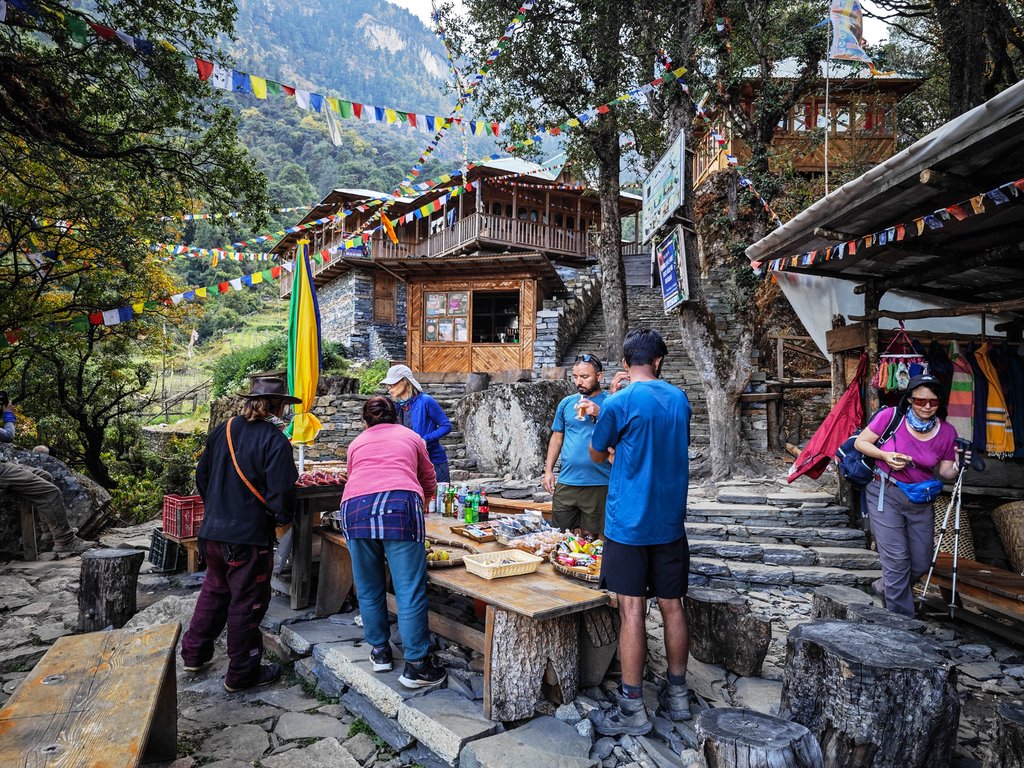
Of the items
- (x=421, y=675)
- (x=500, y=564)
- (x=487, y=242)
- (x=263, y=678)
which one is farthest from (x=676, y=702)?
(x=487, y=242)

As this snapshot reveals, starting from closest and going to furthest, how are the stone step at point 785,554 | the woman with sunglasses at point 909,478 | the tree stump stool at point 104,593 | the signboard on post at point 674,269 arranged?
the woman with sunglasses at point 909,478 → the tree stump stool at point 104,593 → the stone step at point 785,554 → the signboard on post at point 674,269

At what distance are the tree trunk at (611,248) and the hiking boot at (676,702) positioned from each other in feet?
33.4

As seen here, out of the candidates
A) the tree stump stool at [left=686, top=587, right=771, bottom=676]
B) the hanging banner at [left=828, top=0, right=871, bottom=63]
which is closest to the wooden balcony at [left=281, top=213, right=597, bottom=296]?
the hanging banner at [left=828, top=0, right=871, bottom=63]

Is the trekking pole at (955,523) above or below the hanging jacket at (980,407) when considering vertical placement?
below

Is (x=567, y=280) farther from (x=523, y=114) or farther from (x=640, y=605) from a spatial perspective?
Answer: (x=640, y=605)

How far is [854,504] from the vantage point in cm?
652

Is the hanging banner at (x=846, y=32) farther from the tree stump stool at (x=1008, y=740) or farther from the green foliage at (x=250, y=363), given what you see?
the green foliage at (x=250, y=363)

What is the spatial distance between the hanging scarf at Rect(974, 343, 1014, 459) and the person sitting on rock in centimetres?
941

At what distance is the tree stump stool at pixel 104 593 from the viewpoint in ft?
14.8

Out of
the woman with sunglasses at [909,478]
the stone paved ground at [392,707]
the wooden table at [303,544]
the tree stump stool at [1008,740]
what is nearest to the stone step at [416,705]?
the stone paved ground at [392,707]

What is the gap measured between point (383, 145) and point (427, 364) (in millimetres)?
60199

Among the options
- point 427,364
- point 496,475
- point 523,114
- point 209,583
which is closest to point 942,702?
point 209,583

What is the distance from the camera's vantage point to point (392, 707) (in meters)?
3.05

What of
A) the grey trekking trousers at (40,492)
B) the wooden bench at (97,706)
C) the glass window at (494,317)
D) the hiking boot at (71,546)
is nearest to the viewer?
the wooden bench at (97,706)
